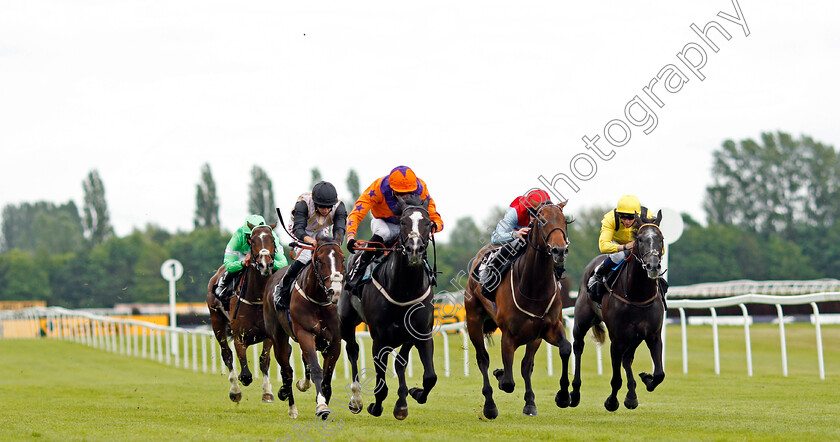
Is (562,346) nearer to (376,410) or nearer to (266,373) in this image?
(376,410)

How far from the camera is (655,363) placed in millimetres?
9414

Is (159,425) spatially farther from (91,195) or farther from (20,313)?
(91,195)

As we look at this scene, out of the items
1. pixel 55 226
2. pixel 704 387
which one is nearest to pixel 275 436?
pixel 704 387

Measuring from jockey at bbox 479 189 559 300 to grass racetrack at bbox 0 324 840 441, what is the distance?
4.18ft

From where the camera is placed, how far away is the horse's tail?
1153 centimetres

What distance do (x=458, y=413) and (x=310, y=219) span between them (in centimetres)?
236

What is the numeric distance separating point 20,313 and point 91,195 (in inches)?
1529

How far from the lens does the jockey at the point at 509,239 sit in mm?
9789

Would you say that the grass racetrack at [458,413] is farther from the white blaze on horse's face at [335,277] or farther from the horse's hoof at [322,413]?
the white blaze on horse's face at [335,277]

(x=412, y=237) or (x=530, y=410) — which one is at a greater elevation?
(x=412, y=237)

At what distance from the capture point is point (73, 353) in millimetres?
26641

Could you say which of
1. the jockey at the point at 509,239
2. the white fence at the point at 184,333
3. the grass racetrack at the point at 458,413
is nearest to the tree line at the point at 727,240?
the white fence at the point at 184,333

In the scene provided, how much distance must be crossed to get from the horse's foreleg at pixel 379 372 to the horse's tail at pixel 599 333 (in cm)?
308

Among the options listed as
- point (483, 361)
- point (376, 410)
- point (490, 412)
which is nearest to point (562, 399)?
point (483, 361)
